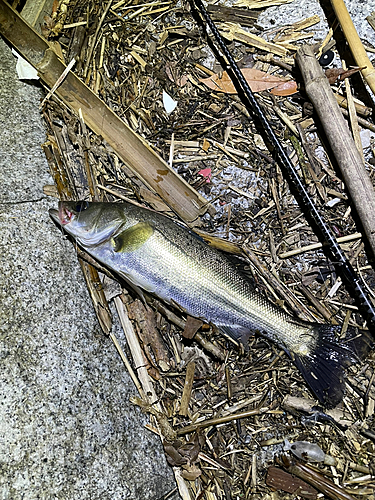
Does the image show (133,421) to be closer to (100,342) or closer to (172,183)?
(100,342)

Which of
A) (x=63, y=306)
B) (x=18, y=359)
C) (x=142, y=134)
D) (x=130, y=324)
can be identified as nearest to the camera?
(x=18, y=359)

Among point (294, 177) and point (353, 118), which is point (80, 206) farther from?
point (353, 118)

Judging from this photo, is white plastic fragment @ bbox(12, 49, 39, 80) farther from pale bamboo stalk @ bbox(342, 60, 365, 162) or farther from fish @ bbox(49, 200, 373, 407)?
pale bamboo stalk @ bbox(342, 60, 365, 162)

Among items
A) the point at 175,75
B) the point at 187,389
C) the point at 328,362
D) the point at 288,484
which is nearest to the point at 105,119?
the point at 175,75

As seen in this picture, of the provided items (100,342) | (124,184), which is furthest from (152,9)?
(100,342)

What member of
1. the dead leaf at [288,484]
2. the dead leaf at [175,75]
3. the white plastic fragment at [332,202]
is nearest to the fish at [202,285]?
the dead leaf at [288,484]

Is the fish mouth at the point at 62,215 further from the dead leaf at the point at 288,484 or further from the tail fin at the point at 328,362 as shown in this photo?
the dead leaf at the point at 288,484
